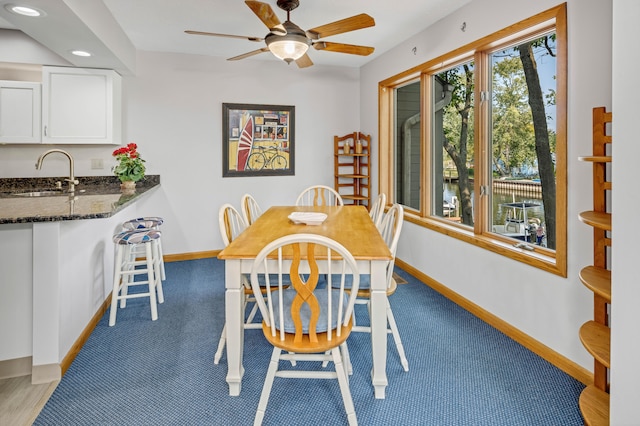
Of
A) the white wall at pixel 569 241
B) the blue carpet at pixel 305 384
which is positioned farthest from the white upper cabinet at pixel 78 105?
the white wall at pixel 569 241

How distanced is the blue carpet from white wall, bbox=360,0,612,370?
0.68ft

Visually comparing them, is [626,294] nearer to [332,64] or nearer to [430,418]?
[430,418]

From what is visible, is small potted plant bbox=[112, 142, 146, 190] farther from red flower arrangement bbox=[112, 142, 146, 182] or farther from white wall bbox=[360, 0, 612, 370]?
white wall bbox=[360, 0, 612, 370]

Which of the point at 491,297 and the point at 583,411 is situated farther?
the point at 491,297

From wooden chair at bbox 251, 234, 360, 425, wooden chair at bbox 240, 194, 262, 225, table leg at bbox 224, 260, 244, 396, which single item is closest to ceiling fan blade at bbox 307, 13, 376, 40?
wooden chair at bbox 240, 194, 262, 225

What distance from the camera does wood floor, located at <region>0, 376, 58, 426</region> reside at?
1.79m

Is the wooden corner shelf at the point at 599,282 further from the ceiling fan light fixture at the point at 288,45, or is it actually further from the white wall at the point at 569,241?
the ceiling fan light fixture at the point at 288,45

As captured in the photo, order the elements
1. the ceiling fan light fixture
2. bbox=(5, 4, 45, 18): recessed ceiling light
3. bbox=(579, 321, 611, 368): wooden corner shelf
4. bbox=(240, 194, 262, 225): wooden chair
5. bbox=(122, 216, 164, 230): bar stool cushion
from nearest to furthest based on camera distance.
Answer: bbox=(579, 321, 611, 368): wooden corner shelf, bbox=(5, 4, 45, 18): recessed ceiling light, the ceiling fan light fixture, bbox=(240, 194, 262, 225): wooden chair, bbox=(122, 216, 164, 230): bar stool cushion

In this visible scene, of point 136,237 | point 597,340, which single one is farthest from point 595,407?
point 136,237

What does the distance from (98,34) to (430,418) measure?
11.2 feet

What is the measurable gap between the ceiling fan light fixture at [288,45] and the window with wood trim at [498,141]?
1.37 meters

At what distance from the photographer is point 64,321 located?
7.18 feet

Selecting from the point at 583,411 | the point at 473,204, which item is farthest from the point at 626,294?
the point at 473,204

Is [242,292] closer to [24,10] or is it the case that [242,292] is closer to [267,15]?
[267,15]
